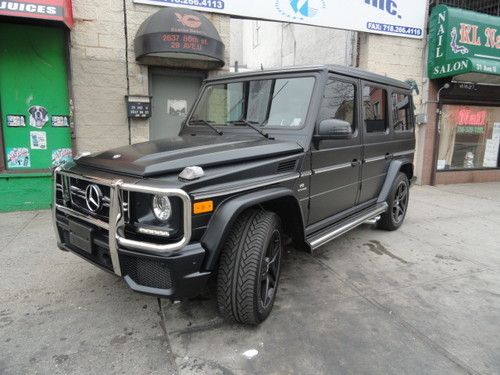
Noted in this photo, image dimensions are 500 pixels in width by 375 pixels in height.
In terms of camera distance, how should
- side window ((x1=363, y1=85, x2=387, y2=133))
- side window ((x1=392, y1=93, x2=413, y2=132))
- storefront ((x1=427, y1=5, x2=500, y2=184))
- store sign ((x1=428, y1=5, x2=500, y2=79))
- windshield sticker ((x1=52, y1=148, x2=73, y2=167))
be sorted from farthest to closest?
storefront ((x1=427, y1=5, x2=500, y2=184)), store sign ((x1=428, y1=5, x2=500, y2=79)), windshield sticker ((x1=52, y1=148, x2=73, y2=167)), side window ((x1=392, y1=93, x2=413, y2=132)), side window ((x1=363, y1=85, x2=387, y2=133))

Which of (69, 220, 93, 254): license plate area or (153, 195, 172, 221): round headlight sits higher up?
(153, 195, 172, 221): round headlight

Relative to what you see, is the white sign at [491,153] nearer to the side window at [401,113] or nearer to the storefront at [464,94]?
the storefront at [464,94]

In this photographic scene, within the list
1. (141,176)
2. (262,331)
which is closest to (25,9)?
(141,176)

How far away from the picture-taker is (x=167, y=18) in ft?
19.8

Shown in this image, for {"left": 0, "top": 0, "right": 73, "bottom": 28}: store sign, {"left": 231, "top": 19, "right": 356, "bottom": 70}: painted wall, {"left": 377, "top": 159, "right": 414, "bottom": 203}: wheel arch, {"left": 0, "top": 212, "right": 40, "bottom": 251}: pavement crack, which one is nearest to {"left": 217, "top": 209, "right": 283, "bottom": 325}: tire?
{"left": 377, "top": 159, "right": 414, "bottom": 203}: wheel arch

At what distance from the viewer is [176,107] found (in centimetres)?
717

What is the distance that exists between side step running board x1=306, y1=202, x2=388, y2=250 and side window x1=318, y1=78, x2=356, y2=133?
39.0 inches

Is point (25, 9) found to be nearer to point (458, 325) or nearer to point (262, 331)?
point (262, 331)

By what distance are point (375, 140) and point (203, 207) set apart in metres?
2.79

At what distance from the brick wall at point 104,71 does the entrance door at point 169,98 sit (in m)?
0.31

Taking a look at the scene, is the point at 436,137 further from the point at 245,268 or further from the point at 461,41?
the point at 245,268

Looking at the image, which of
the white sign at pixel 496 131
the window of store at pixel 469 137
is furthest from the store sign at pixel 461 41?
the white sign at pixel 496 131

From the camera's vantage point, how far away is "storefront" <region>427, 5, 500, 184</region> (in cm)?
827

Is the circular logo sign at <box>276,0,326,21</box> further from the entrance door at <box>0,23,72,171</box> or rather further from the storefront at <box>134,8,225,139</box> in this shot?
the entrance door at <box>0,23,72,171</box>
